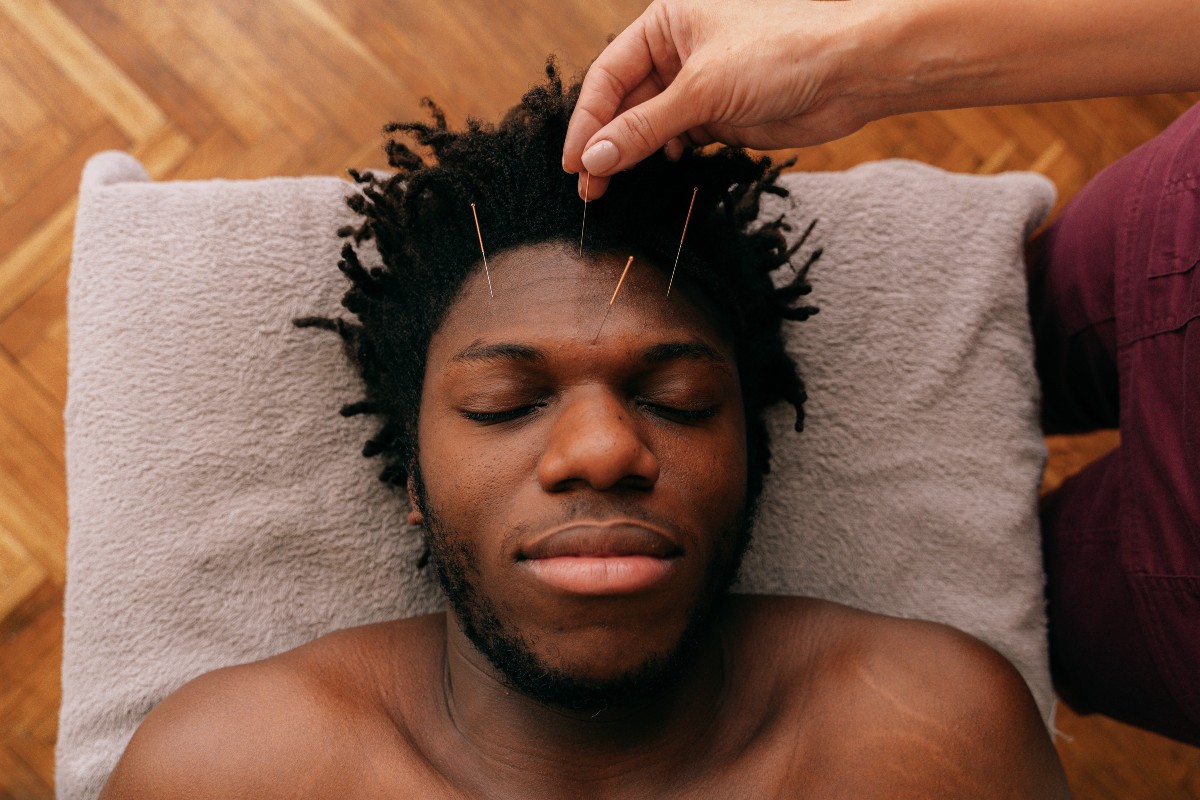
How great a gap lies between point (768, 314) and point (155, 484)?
1022mm

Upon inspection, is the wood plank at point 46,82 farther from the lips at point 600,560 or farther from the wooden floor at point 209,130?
the lips at point 600,560

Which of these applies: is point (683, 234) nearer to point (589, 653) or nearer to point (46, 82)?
point (589, 653)

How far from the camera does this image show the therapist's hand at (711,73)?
1.08 meters

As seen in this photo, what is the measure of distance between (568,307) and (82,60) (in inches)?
61.9

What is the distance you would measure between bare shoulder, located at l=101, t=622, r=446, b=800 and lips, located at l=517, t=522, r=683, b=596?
40cm

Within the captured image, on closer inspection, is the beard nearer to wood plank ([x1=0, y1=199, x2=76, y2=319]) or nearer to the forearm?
the forearm

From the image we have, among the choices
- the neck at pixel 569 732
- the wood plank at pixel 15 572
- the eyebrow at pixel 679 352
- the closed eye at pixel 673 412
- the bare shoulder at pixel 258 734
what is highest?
the wood plank at pixel 15 572

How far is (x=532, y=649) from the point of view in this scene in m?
1.05

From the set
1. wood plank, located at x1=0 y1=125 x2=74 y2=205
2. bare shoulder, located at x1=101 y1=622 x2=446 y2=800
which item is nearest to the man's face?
bare shoulder, located at x1=101 y1=622 x2=446 y2=800

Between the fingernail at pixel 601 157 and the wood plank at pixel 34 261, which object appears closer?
the fingernail at pixel 601 157

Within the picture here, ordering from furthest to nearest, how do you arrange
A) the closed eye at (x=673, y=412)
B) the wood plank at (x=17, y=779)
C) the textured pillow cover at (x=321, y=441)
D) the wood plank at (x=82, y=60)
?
the wood plank at (x=82, y=60), the wood plank at (x=17, y=779), the textured pillow cover at (x=321, y=441), the closed eye at (x=673, y=412)

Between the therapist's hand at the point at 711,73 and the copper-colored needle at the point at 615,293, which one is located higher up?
the therapist's hand at the point at 711,73

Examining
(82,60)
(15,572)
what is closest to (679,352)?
(15,572)

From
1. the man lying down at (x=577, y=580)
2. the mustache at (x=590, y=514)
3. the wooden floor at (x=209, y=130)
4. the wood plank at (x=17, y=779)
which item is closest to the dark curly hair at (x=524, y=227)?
the man lying down at (x=577, y=580)
